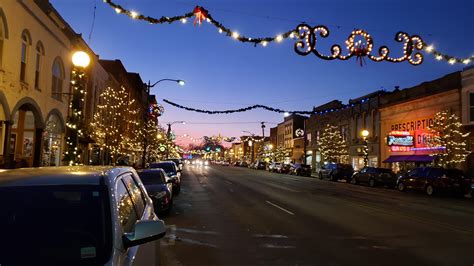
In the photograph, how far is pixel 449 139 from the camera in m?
35.1

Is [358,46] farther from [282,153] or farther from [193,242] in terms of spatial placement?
[282,153]

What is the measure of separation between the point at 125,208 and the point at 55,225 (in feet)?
2.69

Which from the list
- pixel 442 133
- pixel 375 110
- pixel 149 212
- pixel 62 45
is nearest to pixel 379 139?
pixel 375 110

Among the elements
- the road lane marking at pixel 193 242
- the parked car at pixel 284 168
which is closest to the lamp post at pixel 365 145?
the parked car at pixel 284 168

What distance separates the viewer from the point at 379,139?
5184cm

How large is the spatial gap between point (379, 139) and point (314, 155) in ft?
84.8

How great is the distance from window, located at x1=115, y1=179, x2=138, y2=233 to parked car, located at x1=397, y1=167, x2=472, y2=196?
27.6 metres

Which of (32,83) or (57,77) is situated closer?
A: (32,83)

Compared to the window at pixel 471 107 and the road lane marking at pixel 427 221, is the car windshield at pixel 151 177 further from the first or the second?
the window at pixel 471 107

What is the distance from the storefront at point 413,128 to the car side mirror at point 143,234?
1394 inches

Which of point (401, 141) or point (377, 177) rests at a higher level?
point (401, 141)

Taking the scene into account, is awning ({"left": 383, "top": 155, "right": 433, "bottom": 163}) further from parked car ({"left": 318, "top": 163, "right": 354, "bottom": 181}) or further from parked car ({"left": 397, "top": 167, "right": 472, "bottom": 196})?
parked car ({"left": 397, "top": 167, "right": 472, "bottom": 196})

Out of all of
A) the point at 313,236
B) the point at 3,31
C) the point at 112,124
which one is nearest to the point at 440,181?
the point at 313,236

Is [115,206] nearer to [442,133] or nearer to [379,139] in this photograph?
[442,133]
